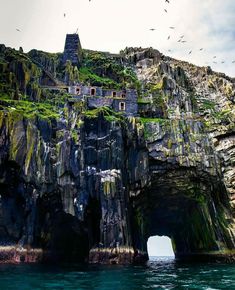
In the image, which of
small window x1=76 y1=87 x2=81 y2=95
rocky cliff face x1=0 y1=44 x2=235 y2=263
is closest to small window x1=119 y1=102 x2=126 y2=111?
rocky cliff face x1=0 y1=44 x2=235 y2=263

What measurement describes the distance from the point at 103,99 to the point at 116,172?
1383 cm

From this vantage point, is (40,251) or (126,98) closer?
(40,251)

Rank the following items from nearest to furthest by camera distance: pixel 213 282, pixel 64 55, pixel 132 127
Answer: pixel 213 282 → pixel 132 127 → pixel 64 55

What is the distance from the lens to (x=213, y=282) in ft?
80.6

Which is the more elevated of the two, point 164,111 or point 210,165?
point 164,111

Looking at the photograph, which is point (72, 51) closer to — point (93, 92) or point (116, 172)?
point (93, 92)

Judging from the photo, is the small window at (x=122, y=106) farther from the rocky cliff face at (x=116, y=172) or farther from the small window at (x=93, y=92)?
the small window at (x=93, y=92)

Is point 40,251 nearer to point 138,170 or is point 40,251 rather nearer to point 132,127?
point 138,170

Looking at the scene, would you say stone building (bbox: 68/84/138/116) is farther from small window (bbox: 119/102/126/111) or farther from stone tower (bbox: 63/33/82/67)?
stone tower (bbox: 63/33/82/67)

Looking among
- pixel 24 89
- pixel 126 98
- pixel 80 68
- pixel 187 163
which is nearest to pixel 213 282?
pixel 187 163

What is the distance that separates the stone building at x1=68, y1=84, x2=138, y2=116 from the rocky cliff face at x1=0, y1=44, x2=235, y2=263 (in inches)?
112

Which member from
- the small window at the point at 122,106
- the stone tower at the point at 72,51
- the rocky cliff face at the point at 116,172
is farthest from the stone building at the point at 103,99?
the stone tower at the point at 72,51

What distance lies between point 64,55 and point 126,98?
62.6 ft

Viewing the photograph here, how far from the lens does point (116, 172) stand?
4328 cm
